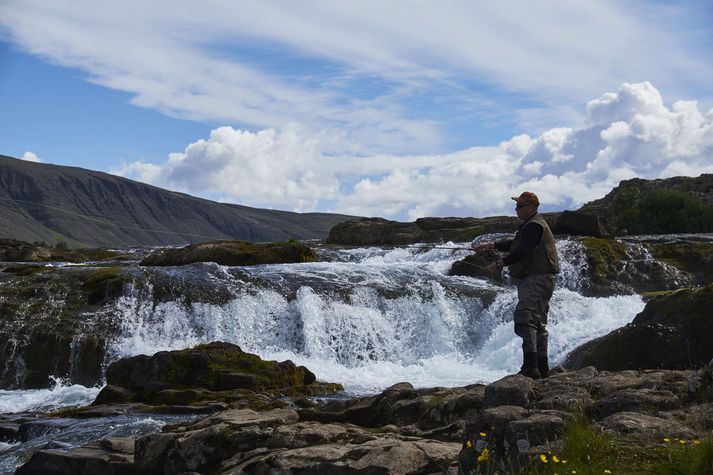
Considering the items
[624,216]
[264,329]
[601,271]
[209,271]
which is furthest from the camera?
[624,216]

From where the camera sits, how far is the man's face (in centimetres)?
1132

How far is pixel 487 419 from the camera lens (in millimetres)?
7461

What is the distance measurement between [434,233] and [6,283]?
3991 cm

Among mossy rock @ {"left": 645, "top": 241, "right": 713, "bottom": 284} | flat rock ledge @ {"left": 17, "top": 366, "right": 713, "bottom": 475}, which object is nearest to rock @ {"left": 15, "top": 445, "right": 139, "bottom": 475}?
flat rock ledge @ {"left": 17, "top": 366, "right": 713, "bottom": 475}

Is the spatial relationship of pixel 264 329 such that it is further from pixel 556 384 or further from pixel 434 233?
pixel 434 233

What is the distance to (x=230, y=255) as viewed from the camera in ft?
124

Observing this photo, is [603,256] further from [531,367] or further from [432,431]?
[432,431]

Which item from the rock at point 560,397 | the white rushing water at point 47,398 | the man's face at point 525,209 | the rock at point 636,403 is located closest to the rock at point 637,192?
the white rushing water at point 47,398

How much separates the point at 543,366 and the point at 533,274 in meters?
1.24

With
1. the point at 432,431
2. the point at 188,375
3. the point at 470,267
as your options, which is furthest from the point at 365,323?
the point at 432,431

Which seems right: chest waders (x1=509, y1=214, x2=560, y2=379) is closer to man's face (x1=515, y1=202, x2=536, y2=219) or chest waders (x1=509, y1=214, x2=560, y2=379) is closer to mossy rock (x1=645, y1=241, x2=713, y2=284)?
man's face (x1=515, y1=202, x2=536, y2=219)

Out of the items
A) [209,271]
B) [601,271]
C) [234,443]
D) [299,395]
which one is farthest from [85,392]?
[601,271]

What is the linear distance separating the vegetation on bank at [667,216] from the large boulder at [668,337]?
158 feet

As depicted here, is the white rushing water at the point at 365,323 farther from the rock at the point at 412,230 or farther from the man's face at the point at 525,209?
the rock at the point at 412,230
